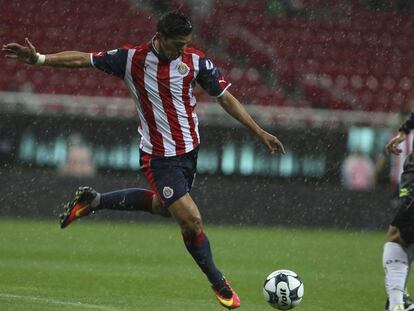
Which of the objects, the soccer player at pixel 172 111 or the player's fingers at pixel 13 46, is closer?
the player's fingers at pixel 13 46

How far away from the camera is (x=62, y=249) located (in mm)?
11891

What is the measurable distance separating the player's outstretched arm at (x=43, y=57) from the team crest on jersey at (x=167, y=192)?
3.28ft

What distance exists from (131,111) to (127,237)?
114 inches

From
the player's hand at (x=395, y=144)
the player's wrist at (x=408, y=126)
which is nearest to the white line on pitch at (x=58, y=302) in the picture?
the player's hand at (x=395, y=144)

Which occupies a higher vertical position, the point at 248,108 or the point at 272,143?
the point at 272,143

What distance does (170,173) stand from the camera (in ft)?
23.7

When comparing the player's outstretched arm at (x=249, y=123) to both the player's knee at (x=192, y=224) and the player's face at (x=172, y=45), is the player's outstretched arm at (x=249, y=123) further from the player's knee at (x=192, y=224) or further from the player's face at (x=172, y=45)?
the player's knee at (x=192, y=224)

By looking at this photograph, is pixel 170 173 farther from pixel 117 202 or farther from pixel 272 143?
pixel 117 202

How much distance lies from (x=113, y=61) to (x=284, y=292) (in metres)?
1.98

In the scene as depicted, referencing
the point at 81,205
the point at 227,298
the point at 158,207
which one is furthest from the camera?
the point at 81,205

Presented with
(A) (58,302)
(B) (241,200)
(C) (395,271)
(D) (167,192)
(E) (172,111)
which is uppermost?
(E) (172,111)

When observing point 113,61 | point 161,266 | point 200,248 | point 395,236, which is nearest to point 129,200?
point 200,248

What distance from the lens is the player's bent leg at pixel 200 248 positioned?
698 cm

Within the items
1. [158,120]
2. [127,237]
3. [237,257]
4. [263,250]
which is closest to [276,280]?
[158,120]
